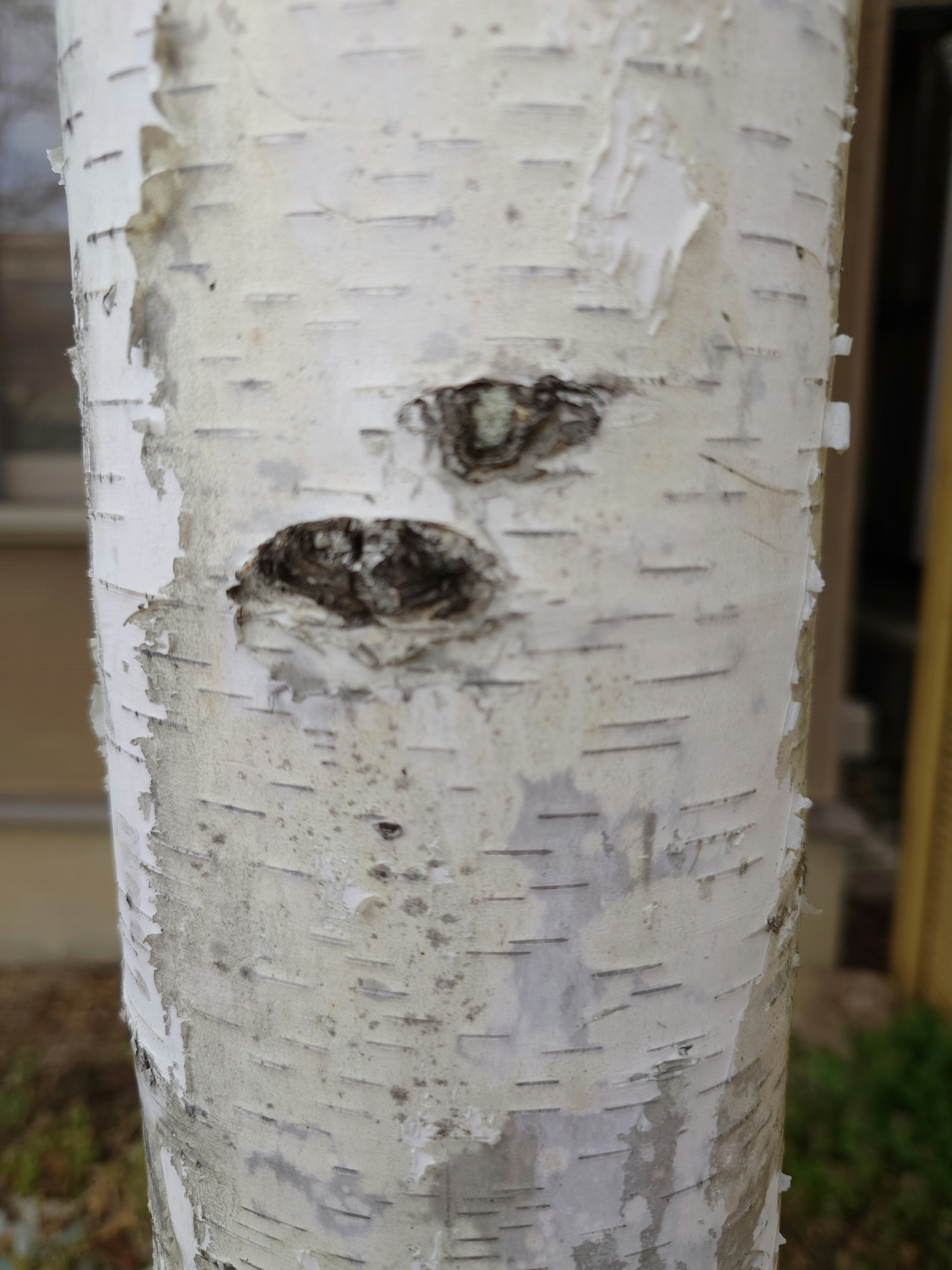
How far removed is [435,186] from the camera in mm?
496

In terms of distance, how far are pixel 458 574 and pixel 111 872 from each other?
256 centimetres

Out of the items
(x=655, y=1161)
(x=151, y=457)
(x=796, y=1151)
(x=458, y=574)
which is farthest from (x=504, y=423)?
(x=796, y=1151)

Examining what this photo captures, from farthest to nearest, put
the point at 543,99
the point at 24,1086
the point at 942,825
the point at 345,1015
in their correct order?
the point at 942,825 → the point at 24,1086 → the point at 345,1015 → the point at 543,99

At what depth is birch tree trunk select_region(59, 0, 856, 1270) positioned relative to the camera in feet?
1.66

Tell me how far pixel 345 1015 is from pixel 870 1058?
224 cm

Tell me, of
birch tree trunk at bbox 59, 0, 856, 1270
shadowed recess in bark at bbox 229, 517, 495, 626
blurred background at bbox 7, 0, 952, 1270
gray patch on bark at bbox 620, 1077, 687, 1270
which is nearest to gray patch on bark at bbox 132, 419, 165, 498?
birch tree trunk at bbox 59, 0, 856, 1270

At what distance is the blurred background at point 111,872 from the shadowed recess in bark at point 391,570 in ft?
5.47

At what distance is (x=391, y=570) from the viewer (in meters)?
0.53

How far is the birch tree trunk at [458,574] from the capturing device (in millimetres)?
505

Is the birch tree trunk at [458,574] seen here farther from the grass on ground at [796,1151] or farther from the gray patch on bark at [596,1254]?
the grass on ground at [796,1151]

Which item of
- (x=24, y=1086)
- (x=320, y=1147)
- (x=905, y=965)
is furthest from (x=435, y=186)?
(x=905, y=965)

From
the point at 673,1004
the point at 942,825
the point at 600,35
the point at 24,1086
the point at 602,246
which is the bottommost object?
the point at 24,1086

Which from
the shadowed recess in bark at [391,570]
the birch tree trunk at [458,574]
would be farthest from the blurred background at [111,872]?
the shadowed recess in bark at [391,570]

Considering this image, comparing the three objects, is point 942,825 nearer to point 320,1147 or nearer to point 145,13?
point 320,1147
